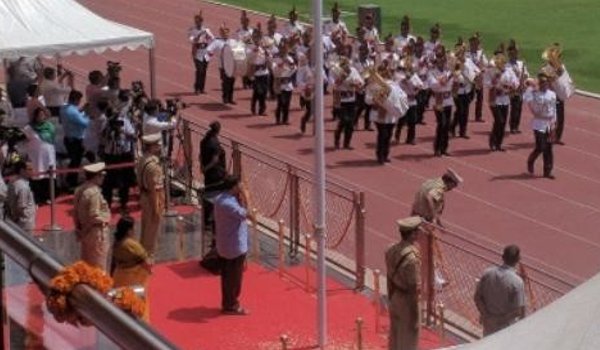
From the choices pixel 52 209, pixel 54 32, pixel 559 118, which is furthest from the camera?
pixel 559 118

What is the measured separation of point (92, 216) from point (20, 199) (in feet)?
3.22

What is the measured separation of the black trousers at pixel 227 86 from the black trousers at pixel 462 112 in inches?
190

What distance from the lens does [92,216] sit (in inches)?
512

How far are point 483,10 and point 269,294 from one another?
24.0 meters

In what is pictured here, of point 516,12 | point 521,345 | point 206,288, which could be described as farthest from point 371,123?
point 521,345

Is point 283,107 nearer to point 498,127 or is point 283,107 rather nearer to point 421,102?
point 421,102

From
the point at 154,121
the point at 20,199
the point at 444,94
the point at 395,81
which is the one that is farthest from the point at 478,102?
the point at 20,199

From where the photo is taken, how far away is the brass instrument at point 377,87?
21.5 metres

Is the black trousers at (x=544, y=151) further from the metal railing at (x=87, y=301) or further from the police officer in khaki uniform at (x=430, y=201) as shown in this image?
the metal railing at (x=87, y=301)

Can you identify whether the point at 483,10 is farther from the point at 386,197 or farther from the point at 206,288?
the point at 206,288

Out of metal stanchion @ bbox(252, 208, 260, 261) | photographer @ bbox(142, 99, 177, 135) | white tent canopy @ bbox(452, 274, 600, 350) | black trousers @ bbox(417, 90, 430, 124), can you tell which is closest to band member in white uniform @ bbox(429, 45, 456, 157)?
black trousers @ bbox(417, 90, 430, 124)

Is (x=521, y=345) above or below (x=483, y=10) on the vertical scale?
above

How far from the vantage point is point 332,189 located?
17.5 m

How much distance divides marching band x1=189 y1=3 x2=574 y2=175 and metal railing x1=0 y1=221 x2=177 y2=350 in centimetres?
1802
